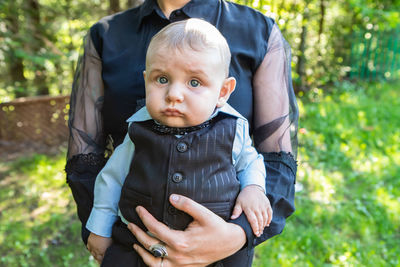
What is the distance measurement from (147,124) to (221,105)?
31 cm

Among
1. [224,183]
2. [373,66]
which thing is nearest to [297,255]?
[224,183]

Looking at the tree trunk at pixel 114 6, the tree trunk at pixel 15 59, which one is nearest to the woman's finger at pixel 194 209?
the tree trunk at pixel 15 59

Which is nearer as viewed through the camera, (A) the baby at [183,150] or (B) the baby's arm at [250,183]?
(A) the baby at [183,150]

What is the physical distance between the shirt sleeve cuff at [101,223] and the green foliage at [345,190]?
81.8 inches

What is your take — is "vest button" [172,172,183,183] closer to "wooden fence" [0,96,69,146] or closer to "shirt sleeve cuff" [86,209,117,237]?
"shirt sleeve cuff" [86,209,117,237]

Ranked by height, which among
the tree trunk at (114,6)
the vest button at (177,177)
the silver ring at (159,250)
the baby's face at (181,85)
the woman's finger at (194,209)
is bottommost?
the tree trunk at (114,6)

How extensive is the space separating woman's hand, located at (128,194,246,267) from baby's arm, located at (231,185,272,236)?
6 cm

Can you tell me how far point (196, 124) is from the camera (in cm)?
140

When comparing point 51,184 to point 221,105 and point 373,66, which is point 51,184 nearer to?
point 221,105

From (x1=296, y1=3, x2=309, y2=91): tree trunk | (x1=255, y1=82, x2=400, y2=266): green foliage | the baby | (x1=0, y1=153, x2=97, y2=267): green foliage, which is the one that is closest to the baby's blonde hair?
the baby

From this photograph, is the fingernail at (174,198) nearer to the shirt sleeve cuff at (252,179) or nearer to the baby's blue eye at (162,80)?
the shirt sleeve cuff at (252,179)

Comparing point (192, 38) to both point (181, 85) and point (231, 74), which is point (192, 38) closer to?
Result: point (181, 85)

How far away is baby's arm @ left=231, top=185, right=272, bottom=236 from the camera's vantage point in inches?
56.5

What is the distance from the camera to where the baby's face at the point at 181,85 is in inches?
52.1
